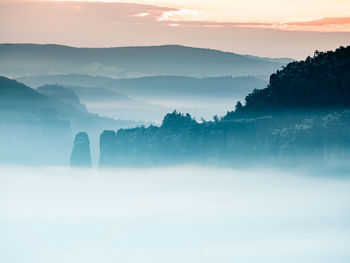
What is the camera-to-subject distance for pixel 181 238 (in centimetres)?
18838

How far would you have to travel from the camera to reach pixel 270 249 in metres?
144

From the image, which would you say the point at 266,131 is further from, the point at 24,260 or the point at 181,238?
the point at 24,260

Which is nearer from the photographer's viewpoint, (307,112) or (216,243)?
(216,243)

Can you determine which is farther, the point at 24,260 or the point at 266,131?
the point at 266,131

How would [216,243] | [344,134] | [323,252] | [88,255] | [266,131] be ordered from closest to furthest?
[323,252], [88,255], [216,243], [344,134], [266,131]

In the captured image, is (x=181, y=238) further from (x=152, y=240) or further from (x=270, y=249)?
(x=270, y=249)

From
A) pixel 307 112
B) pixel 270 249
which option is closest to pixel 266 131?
pixel 307 112

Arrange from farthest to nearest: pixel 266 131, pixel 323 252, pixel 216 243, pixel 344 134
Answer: pixel 266 131 < pixel 344 134 < pixel 216 243 < pixel 323 252

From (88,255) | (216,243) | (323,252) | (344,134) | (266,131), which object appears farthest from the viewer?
(266,131)

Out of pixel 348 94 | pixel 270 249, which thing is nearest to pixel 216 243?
pixel 270 249

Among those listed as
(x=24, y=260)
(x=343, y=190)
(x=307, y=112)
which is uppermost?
(x=307, y=112)

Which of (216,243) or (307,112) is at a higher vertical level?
(307,112)

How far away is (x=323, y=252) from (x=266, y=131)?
207 feet

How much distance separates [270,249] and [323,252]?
9.25 m
